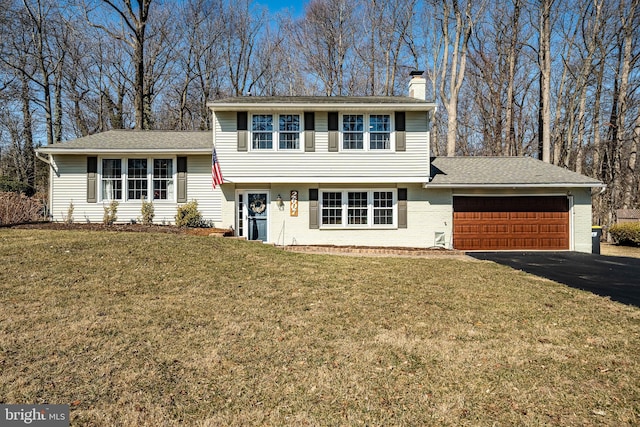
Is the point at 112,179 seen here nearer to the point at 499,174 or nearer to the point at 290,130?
the point at 290,130

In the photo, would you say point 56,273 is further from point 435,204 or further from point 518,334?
point 435,204

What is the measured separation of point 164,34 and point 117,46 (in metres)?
3.52

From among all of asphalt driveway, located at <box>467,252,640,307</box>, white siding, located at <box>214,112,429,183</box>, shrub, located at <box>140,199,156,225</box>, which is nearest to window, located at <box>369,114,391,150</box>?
white siding, located at <box>214,112,429,183</box>

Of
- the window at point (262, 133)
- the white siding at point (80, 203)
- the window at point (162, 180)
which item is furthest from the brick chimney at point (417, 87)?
the window at point (162, 180)

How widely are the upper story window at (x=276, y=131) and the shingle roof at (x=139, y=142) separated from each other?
1.85 metres

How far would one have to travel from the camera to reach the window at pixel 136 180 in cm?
1311

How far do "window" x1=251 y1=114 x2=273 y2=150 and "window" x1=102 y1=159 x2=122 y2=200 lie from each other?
16.7ft

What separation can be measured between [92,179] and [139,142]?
2.10 m

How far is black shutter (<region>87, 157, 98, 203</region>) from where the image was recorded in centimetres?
1293

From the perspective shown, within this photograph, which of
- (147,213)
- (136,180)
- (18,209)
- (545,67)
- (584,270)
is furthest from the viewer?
(545,67)

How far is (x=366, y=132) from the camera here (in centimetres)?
1277

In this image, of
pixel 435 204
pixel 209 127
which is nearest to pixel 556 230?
pixel 435 204

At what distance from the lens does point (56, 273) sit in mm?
6285

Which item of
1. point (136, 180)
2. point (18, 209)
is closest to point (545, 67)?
point (136, 180)
